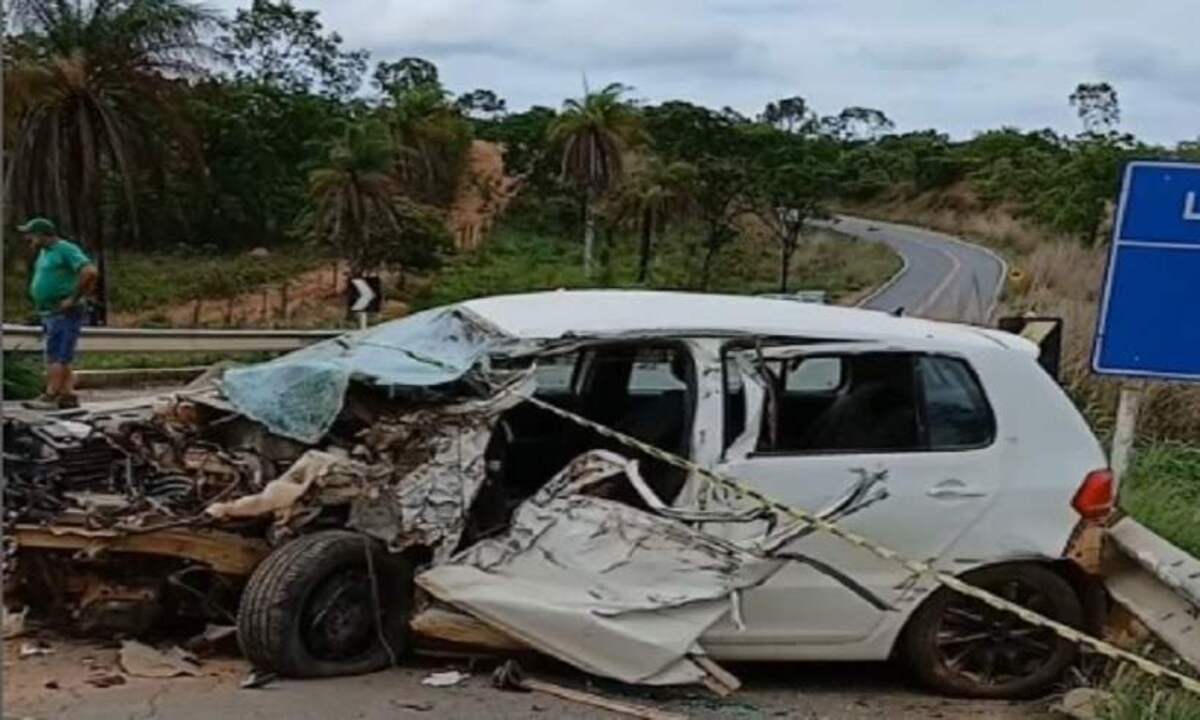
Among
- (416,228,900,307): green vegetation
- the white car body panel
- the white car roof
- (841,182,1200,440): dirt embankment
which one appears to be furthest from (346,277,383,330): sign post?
(416,228,900,307): green vegetation

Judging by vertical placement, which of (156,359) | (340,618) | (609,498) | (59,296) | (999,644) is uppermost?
(59,296)

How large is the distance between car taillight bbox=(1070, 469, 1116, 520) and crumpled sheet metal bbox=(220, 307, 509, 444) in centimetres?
248

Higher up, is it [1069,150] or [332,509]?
[1069,150]

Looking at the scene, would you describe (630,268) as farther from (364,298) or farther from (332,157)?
(364,298)

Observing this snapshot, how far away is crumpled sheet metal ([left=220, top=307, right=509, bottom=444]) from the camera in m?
6.25

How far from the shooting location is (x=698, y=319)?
21.0 feet

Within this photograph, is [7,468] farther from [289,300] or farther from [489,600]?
[289,300]

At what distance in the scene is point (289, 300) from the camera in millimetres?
42031

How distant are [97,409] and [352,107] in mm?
51038

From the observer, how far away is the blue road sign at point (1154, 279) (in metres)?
6.73

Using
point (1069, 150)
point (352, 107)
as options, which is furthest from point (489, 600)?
point (352, 107)

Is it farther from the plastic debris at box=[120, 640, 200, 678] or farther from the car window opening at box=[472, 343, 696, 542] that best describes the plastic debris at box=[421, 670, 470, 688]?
the plastic debris at box=[120, 640, 200, 678]

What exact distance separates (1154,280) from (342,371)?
3.56m

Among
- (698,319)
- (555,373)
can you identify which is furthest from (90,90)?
(698,319)
